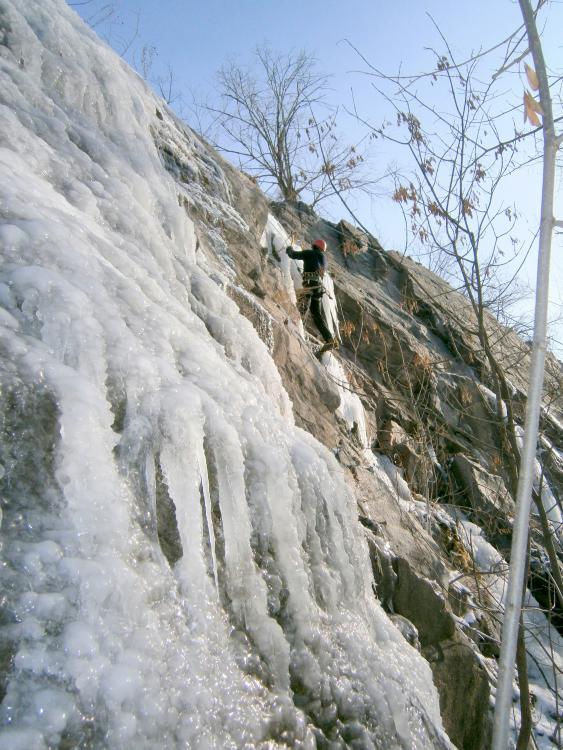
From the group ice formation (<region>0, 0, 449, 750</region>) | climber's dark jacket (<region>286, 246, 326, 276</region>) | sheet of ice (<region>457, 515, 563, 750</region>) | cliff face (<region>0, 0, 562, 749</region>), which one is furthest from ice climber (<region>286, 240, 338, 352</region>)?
ice formation (<region>0, 0, 449, 750</region>)

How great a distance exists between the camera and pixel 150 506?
5.89 ft

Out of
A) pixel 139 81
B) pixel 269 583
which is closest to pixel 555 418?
pixel 139 81

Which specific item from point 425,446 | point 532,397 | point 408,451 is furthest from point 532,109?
point 408,451

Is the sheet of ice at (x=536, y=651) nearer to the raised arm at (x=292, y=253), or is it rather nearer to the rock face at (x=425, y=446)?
the rock face at (x=425, y=446)

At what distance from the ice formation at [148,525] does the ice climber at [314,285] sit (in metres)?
3.96

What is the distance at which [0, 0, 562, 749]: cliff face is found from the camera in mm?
1446

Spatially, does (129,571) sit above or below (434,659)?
above

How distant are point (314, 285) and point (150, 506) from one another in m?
5.79

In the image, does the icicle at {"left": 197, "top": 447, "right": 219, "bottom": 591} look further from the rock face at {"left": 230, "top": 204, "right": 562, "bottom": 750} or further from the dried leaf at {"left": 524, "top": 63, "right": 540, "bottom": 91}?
the rock face at {"left": 230, "top": 204, "right": 562, "bottom": 750}

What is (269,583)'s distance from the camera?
219cm

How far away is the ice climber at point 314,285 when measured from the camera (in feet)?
23.5

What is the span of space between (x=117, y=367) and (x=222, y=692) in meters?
0.94

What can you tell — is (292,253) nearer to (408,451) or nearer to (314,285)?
(314,285)

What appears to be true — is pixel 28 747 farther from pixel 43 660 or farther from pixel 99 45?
pixel 99 45
